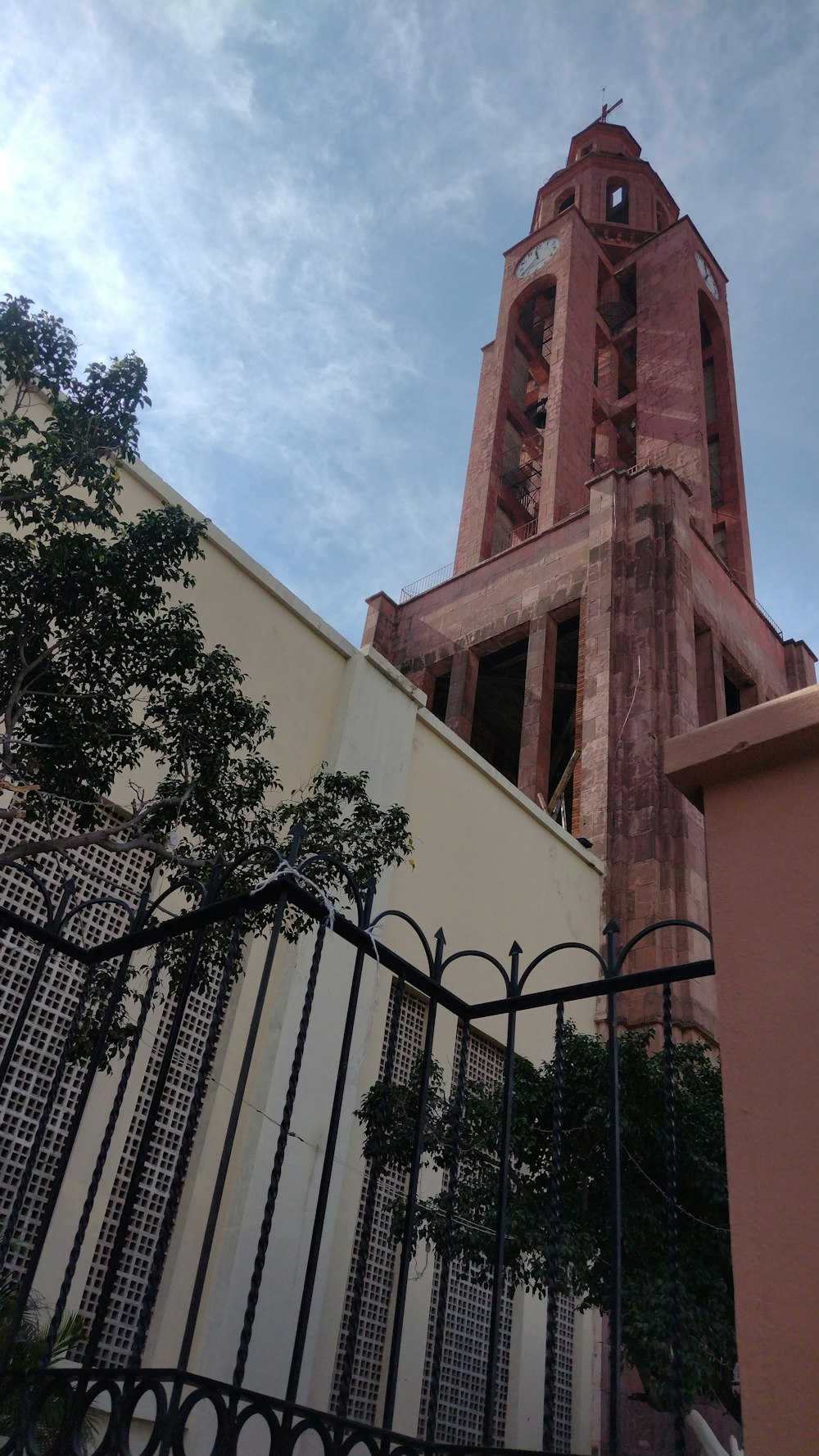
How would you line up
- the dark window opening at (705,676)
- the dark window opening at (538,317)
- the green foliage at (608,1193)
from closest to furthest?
the green foliage at (608,1193), the dark window opening at (705,676), the dark window opening at (538,317)

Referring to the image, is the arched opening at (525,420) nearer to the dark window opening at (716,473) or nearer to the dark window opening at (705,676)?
the dark window opening at (716,473)

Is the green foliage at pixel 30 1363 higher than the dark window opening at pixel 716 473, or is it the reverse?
the dark window opening at pixel 716 473

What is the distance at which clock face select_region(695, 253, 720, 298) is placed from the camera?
2605 cm

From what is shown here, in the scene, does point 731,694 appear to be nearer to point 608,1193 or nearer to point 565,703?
point 565,703

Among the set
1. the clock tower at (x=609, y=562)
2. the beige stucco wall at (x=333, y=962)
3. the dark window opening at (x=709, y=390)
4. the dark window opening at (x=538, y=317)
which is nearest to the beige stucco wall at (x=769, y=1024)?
the beige stucco wall at (x=333, y=962)

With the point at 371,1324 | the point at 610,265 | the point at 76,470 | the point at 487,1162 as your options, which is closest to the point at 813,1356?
the point at 76,470

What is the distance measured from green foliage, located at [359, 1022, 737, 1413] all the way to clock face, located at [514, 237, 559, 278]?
22.3 m

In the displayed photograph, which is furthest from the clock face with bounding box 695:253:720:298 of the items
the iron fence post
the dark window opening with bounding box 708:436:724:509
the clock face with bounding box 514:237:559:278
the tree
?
the iron fence post

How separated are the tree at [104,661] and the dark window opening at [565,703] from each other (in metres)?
12.4

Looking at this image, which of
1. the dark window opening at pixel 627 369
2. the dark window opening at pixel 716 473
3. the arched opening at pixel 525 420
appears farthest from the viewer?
the dark window opening at pixel 627 369

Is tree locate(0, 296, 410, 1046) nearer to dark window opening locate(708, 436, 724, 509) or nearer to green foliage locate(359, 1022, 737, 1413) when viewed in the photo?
green foliage locate(359, 1022, 737, 1413)

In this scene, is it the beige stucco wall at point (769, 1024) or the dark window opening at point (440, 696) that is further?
the dark window opening at point (440, 696)

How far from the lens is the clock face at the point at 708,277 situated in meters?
26.1

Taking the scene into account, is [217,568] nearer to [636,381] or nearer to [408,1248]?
[408,1248]
